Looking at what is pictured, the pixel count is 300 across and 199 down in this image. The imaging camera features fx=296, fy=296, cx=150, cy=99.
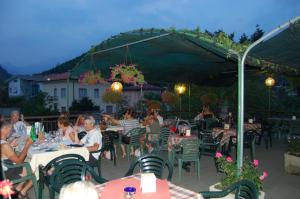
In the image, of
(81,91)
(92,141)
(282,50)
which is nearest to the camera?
(92,141)

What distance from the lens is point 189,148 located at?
223 inches

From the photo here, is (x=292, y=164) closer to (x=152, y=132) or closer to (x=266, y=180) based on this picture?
(x=266, y=180)

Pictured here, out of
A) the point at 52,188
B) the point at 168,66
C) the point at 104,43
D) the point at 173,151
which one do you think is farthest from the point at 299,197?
the point at 168,66

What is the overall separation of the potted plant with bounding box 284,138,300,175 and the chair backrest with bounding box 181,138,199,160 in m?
2.04

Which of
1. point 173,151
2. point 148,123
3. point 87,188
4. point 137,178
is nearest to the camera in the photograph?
point 87,188

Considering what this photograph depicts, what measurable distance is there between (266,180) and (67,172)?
3879 millimetres

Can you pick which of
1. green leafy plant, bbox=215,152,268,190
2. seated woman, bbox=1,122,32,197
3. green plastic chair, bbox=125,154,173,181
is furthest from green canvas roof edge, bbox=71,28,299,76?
seated woman, bbox=1,122,32,197

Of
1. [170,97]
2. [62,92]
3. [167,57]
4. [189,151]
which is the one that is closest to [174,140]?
[189,151]

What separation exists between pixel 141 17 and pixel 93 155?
272 ft

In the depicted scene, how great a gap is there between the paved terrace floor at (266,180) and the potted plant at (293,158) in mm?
135

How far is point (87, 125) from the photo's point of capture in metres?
5.10

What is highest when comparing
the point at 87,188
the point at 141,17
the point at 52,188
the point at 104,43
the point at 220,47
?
the point at 141,17

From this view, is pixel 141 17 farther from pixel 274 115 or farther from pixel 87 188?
pixel 87 188

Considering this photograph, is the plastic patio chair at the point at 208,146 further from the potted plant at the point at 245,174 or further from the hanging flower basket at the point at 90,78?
the hanging flower basket at the point at 90,78
